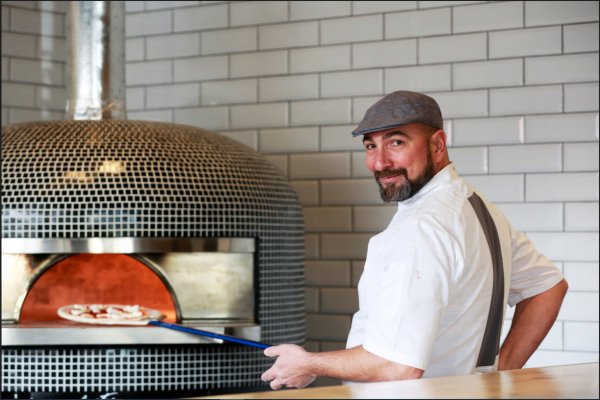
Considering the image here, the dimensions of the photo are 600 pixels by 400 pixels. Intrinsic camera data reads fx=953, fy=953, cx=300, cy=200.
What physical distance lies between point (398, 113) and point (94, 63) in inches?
71.7

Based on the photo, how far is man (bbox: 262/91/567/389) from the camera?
1.66 m

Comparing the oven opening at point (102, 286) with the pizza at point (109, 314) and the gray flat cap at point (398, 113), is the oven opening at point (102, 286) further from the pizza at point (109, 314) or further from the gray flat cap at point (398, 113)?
the gray flat cap at point (398, 113)

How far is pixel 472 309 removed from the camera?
5.88 feet

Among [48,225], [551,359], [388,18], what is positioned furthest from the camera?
[388,18]

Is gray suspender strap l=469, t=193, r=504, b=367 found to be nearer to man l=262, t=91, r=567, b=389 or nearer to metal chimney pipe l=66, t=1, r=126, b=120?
man l=262, t=91, r=567, b=389

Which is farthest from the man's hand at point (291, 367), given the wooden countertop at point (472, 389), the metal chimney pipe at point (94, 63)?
the metal chimney pipe at point (94, 63)

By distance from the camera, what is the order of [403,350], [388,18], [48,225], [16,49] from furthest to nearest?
[16,49], [388,18], [48,225], [403,350]

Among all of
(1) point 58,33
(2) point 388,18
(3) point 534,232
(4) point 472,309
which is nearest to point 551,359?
(3) point 534,232

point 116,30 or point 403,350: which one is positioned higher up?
point 116,30

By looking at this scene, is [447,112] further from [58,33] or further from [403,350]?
[403,350]

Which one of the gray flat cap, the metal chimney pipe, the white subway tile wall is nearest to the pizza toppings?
the metal chimney pipe

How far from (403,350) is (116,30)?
2.22 meters

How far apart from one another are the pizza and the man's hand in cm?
126

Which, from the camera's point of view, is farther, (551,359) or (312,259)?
(312,259)
